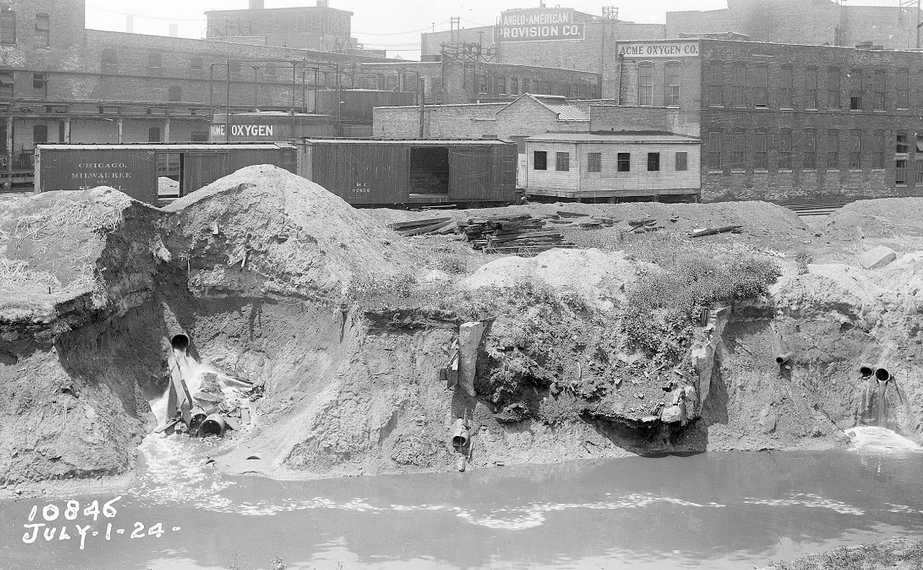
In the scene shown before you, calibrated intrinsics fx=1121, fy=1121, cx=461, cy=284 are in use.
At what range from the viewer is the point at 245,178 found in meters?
27.8

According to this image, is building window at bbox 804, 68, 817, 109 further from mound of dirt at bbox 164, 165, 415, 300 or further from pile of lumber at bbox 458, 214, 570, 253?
mound of dirt at bbox 164, 165, 415, 300

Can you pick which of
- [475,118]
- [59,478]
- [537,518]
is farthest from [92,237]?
[475,118]

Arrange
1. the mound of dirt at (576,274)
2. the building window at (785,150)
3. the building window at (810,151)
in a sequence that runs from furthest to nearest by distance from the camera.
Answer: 1. the building window at (810,151)
2. the building window at (785,150)
3. the mound of dirt at (576,274)

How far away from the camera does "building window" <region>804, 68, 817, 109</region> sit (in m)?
61.1

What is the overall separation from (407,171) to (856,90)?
2997 cm

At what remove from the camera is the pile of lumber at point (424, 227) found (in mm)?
38969

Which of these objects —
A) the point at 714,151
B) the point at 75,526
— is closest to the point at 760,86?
the point at 714,151

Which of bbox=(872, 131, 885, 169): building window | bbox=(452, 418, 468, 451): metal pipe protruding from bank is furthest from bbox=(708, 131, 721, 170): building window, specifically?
bbox=(452, 418, 468, 451): metal pipe protruding from bank

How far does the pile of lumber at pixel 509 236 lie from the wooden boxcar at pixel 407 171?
7.31 metres

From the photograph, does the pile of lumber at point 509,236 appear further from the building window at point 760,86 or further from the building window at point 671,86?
the building window at point 760,86

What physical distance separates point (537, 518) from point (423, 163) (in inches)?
1249

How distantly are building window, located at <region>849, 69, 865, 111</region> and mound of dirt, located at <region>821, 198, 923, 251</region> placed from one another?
14.5 metres

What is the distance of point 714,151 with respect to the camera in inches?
2281

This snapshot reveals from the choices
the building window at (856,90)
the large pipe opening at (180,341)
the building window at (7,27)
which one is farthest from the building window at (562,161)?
the building window at (7,27)
